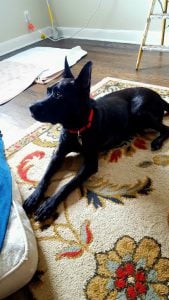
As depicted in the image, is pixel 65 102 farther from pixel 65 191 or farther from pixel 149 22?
pixel 149 22

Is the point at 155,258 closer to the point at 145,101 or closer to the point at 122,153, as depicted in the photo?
the point at 122,153

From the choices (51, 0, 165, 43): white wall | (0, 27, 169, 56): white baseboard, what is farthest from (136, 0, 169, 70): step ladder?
(0, 27, 169, 56): white baseboard

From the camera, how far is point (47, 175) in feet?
4.40

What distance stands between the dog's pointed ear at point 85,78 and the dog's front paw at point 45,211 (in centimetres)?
52

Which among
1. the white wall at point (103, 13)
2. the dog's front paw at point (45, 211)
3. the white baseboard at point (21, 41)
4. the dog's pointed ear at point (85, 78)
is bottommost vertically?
the dog's front paw at point (45, 211)

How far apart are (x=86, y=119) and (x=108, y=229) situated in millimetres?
529

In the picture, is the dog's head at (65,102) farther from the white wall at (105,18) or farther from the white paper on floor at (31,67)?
the white wall at (105,18)

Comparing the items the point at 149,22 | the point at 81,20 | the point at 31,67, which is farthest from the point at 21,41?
the point at 149,22

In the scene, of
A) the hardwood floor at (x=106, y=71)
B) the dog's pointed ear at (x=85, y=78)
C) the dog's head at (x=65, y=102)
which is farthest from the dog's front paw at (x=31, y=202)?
the hardwood floor at (x=106, y=71)

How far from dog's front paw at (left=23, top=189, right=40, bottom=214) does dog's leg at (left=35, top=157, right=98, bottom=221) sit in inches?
1.7

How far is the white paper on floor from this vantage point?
2.47 metres

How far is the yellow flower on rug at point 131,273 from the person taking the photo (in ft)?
2.87

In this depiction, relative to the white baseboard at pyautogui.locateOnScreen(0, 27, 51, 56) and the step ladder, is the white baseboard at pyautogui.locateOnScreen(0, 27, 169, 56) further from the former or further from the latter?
Result: the step ladder

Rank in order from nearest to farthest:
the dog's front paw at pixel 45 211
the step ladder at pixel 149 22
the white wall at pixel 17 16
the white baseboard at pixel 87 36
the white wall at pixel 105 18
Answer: the dog's front paw at pixel 45 211 → the step ladder at pixel 149 22 → the white wall at pixel 105 18 → the white baseboard at pixel 87 36 → the white wall at pixel 17 16
